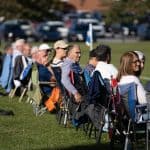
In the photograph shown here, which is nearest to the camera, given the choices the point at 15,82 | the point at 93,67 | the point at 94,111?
the point at 94,111

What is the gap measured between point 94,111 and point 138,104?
1.30 meters

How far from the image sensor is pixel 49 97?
45.9ft

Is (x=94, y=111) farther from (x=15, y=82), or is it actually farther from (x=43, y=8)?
(x=43, y=8)

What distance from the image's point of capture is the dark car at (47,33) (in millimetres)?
57562

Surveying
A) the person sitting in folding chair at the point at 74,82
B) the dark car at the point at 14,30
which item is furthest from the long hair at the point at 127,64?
the dark car at the point at 14,30

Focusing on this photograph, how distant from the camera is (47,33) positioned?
57.9 m

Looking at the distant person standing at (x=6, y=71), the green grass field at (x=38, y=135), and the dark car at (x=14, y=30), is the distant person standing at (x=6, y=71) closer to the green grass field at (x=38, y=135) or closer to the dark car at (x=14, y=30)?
the green grass field at (x=38, y=135)

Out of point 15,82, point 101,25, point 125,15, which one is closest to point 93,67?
point 15,82

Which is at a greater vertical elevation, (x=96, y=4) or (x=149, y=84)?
(x=96, y=4)

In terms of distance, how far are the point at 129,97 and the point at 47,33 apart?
48.9 metres

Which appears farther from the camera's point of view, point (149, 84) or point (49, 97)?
point (49, 97)

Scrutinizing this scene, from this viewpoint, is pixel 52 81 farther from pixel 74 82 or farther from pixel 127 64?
pixel 127 64

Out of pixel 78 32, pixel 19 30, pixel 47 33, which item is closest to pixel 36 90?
pixel 78 32

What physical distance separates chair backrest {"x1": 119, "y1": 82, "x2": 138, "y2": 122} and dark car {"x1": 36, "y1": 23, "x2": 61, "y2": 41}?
47.8 metres
